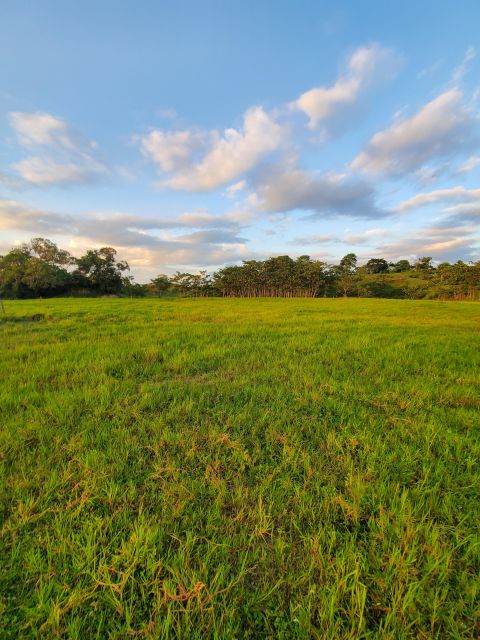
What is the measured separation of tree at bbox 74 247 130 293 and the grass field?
5553cm

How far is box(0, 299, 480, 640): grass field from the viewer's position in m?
1.34

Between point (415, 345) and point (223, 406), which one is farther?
point (415, 345)

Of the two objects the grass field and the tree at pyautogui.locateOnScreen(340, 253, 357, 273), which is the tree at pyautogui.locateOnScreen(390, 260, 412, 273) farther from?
the grass field

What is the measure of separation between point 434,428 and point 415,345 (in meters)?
4.88

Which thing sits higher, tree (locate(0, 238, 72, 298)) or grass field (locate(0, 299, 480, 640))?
tree (locate(0, 238, 72, 298))

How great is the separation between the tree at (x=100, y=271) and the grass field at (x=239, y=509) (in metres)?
55.5

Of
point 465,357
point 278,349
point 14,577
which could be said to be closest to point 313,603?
point 14,577

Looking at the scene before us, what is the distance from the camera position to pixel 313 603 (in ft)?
4.53

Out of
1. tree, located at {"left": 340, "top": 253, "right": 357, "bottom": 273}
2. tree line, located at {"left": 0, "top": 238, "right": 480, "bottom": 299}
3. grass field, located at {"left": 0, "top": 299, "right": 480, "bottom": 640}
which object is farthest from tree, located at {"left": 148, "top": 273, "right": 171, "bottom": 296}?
grass field, located at {"left": 0, "top": 299, "right": 480, "bottom": 640}

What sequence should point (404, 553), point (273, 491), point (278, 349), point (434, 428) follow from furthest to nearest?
point (278, 349) → point (434, 428) → point (273, 491) → point (404, 553)

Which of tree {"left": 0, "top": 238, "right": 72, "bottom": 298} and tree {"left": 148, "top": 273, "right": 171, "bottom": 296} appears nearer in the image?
tree {"left": 0, "top": 238, "right": 72, "bottom": 298}

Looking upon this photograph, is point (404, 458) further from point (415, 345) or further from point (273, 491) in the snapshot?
point (415, 345)

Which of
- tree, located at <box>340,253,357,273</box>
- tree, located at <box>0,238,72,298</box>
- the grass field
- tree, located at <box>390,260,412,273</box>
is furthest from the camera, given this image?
tree, located at <box>390,260,412,273</box>

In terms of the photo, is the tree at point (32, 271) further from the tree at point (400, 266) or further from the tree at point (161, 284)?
the tree at point (400, 266)
